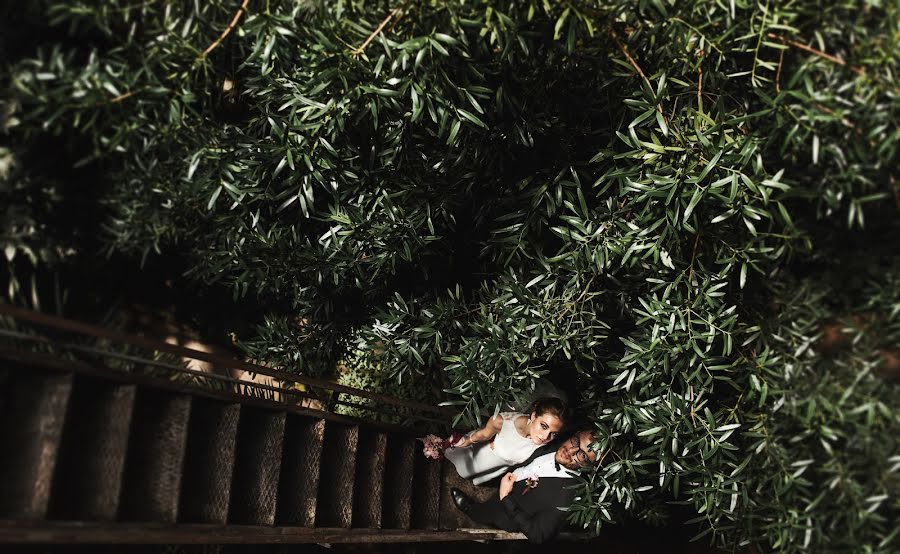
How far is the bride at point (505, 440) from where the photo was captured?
3.23m

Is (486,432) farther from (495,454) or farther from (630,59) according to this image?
(630,59)

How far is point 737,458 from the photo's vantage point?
2.57 metres

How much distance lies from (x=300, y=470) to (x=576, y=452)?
1308 mm

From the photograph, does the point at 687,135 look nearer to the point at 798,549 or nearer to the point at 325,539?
the point at 798,549

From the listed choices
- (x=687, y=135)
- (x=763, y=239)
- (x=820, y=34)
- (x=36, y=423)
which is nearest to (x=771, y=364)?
(x=763, y=239)

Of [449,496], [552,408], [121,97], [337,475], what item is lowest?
[449,496]

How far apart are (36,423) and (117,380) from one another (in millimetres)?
262

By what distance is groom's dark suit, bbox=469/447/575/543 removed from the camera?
10.8 ft

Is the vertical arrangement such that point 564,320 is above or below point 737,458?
above

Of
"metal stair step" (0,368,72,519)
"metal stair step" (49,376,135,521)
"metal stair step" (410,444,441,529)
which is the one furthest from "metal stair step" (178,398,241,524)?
"metal stair step" (410,444,441,529)

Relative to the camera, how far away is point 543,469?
3424 millimetres

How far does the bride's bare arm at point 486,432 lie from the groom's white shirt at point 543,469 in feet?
0.81

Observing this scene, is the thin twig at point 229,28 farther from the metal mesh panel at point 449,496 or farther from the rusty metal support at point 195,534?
the metal mesh panel at point 449,496

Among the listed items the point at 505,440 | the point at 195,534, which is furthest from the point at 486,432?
the point at 195,534
